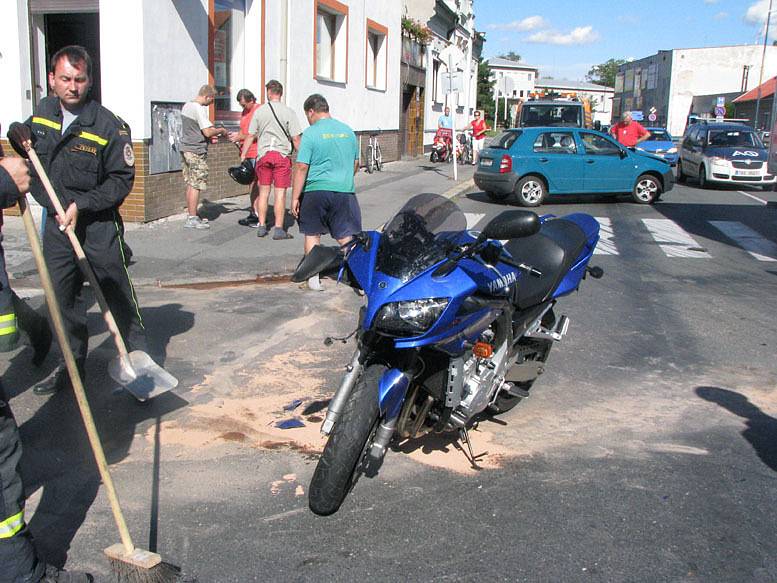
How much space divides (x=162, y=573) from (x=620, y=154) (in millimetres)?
15846

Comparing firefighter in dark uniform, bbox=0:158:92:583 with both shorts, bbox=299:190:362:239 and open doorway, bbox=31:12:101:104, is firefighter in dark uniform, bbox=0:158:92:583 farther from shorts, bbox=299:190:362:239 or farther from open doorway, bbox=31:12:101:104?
open doorway, bbox=31:12:101:104

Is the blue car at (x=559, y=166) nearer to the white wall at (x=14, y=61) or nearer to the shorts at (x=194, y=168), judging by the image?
the shorts at (x=194, y=168)

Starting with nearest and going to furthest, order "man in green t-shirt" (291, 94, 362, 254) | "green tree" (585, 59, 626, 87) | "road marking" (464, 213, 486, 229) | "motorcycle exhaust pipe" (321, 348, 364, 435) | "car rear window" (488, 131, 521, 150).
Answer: "motorcycle exhaust pipe" (321, 348, 364, 435) < "man in green t-shirt" (291, 94, 362, 254) < "road marking" (464, 213, 486, 229) < "car rear window" (488, 131, 521, 150) < "green tree" (585, 59, 626, 87)

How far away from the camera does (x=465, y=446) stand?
15.0 feet

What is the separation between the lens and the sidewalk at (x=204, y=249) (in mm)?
8672

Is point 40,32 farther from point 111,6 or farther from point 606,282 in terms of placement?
point 606,282

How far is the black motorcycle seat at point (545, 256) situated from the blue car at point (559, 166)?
Answer: 11.8 m

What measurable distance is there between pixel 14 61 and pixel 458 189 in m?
11.1

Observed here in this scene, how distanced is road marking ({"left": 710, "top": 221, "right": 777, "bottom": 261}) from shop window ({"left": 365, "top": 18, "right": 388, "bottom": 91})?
1142 cm

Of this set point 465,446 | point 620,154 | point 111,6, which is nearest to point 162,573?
point 465,446

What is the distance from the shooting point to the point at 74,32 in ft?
40.9

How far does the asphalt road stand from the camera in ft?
11.2

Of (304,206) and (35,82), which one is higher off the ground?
(35,82)

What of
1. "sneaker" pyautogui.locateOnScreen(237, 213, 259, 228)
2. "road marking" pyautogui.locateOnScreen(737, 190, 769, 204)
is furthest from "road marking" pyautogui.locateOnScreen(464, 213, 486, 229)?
"road marking" pyautogui.locateOnScreen(737, 190, 769, 204)
